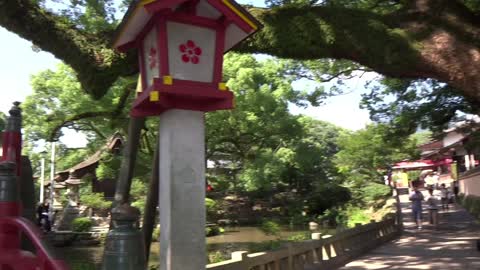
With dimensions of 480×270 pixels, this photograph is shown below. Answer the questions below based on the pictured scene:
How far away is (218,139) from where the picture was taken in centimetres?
2714

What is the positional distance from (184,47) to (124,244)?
8.44ft

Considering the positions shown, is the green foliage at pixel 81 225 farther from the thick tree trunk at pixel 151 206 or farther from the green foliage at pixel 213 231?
the thick tree trunk at pixel 151 206

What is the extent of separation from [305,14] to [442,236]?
11072mm

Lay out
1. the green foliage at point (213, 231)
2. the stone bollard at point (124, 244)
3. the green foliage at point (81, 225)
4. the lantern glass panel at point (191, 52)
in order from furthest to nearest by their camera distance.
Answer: the green foliage at point (213, 231) → the green foliage at point (81, 225) → the lantern glass panel at point (191, 52) → the stone bollard at point (124, 244)

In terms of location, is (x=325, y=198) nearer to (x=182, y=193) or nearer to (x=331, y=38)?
(x=331, y=38)

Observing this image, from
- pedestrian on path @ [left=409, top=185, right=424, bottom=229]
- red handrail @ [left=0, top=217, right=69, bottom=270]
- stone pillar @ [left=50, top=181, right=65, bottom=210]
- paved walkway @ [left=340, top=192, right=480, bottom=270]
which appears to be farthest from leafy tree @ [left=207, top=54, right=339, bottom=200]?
red handrail @ [left=0, top=217, right=69, bottom=270]

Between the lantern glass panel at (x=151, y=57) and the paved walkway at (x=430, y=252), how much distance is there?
6588mm

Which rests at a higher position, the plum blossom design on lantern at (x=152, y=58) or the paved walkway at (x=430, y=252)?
the plum blossom design on lantern at (x=152, y=58)

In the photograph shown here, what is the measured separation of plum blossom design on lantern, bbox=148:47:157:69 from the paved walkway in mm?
6682

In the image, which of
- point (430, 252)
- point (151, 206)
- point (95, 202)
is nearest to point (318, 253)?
point (430, 252)

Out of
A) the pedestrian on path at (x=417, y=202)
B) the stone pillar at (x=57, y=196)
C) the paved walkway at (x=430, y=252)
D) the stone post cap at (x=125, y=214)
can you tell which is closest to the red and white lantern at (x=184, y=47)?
the stone post cap at (x=125, y=214)

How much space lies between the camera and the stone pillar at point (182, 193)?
4.80 meters

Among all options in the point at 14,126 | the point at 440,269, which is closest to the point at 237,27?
the point at 14,126

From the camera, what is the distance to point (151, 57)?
5.27 meters
